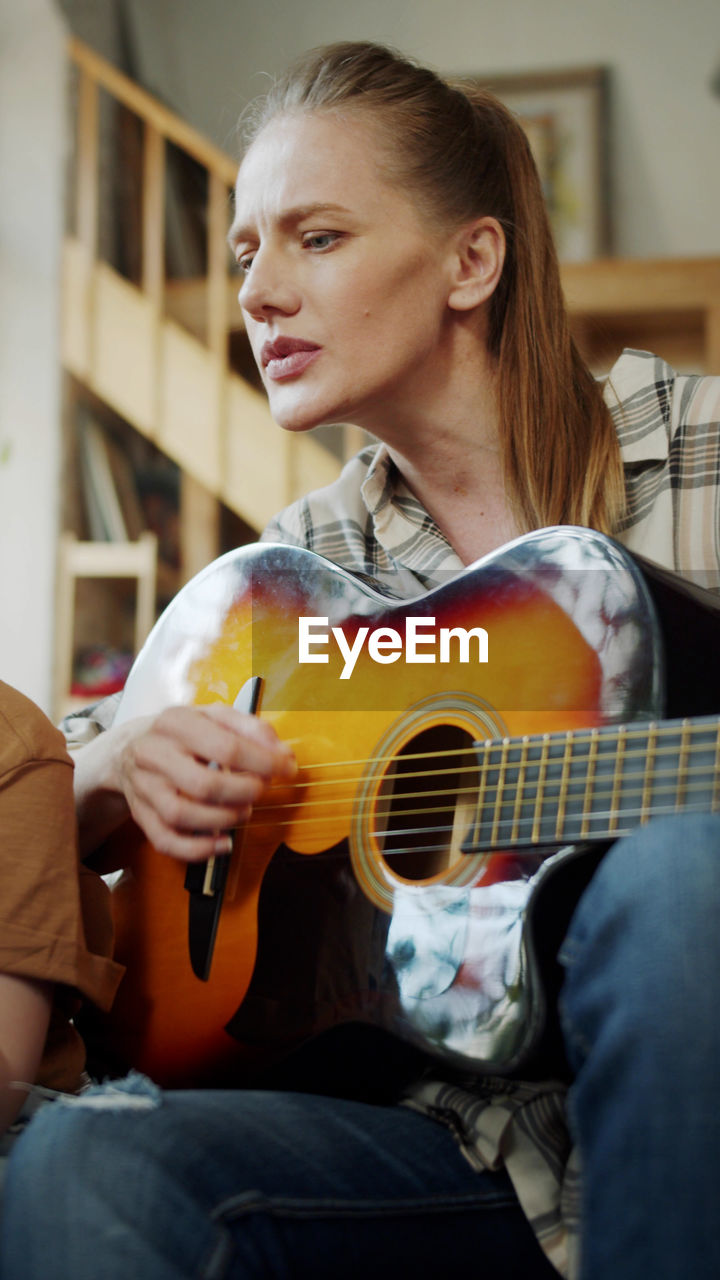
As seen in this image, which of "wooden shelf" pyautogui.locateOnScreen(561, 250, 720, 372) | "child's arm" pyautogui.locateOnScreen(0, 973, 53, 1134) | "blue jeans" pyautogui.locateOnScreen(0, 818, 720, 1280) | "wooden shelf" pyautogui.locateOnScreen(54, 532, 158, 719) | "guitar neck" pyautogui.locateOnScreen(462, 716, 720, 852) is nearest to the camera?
"blue jeans" pyautogui.locateOnScreen(0, 818, 720, 1280)

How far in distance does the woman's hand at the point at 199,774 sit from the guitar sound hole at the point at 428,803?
0.31 feet

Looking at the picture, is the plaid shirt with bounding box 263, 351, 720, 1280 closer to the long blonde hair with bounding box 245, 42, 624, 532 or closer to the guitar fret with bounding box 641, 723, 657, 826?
the long blonde hair with bounding box 245, 42, 624, 532

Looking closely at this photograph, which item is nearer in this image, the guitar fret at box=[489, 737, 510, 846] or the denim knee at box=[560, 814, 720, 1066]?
the denim knee at box=[560, 814, 720, 1066]

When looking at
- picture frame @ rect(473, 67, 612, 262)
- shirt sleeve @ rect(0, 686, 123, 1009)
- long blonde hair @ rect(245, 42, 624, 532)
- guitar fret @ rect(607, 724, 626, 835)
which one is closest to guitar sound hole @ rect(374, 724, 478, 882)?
guitar fret @ rect(607, 724, 626, 835)

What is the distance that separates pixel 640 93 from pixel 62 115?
1466 mm

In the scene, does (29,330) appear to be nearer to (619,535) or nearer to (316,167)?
(316,167)

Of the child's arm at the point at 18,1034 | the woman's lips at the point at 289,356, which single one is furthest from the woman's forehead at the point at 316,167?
the child's arm at the point at 18,1034

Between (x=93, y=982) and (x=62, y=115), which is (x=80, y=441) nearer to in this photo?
(x=62, y=115)

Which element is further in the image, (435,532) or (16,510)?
(16,510)

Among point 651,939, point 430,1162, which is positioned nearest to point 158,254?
point 430,1162

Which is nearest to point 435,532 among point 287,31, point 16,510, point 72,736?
point 72,736

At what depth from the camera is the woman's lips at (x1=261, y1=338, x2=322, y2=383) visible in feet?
3.53

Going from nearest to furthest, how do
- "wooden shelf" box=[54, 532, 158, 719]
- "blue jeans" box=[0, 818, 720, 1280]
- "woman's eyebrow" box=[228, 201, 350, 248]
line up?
1. "blue jeans" box=[0, 818, 720, 1280]
2. "woman's eyebrow" box=[228, 201, 350, 248]
3. "wooden shelf" box=[54, 532, 158, 719]

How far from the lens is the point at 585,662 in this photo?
702mm
